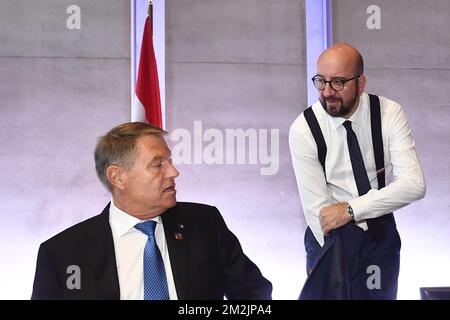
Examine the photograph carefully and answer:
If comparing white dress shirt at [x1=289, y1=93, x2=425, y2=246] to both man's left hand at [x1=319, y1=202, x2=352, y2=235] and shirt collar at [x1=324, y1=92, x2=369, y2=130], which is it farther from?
man's left hand at [x1=319, y1=202, x2=352, y2=235]

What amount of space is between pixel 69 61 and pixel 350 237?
9.49 feet

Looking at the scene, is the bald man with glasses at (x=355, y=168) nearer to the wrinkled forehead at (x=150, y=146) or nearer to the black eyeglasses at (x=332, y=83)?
the black eyeglasses at (x=332, y=83)

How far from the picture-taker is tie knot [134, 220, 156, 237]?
2.17m

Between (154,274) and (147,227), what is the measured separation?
0.55 feet

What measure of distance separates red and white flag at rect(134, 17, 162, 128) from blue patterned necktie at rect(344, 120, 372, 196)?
1.77 meters

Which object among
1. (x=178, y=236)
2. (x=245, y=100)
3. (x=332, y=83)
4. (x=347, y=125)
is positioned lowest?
(x=178, y=236)

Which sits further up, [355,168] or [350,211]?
[355,168]

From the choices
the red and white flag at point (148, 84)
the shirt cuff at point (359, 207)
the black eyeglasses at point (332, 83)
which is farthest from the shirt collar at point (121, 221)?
the red and white flag at point (148, 84)

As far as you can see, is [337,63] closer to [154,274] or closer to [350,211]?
[350,211]

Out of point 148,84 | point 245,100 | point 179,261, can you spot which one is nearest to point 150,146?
point 179,261

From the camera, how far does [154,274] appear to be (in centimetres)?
207

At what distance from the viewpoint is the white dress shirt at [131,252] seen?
207 centimetres

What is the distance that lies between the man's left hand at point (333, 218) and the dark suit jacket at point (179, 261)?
17.4 inches

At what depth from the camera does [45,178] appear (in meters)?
4.77
